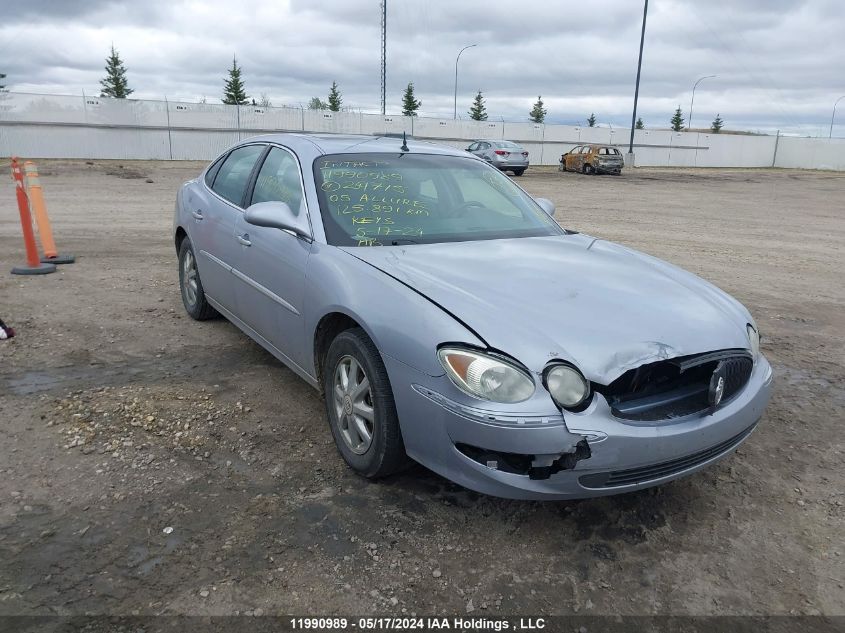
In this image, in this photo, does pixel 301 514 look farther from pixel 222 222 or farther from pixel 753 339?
pixel 222 222

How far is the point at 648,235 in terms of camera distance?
460 inches

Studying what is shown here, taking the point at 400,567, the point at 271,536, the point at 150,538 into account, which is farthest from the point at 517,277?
the point at 150,538

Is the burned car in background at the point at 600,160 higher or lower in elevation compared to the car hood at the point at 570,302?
lower

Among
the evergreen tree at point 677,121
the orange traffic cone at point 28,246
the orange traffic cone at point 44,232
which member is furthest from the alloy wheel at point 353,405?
the evergreen tree at point 677,121

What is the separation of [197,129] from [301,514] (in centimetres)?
3522

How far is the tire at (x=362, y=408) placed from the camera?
2.91 meters

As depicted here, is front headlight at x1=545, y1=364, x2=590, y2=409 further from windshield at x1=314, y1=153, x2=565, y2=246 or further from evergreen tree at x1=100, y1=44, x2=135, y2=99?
evergreen tree at x1=100, y1=44, x2=135, y2=99

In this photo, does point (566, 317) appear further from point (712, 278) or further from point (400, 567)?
point (712, 278)

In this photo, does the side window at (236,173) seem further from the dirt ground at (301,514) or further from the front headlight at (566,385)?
the front headlight at (566,385)

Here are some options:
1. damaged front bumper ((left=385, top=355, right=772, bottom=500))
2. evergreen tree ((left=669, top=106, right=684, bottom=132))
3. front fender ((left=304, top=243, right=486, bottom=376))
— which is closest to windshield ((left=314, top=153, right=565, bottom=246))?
front fender ((left=304, top=243, right=486, bottom=376))

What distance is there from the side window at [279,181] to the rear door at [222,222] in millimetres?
212

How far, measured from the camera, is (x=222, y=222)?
15.2ft

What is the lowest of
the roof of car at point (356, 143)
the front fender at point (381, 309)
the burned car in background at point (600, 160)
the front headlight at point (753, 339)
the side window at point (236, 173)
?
the burned car in background at point (600, 160)

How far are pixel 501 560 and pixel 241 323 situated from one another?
8.43 ft
